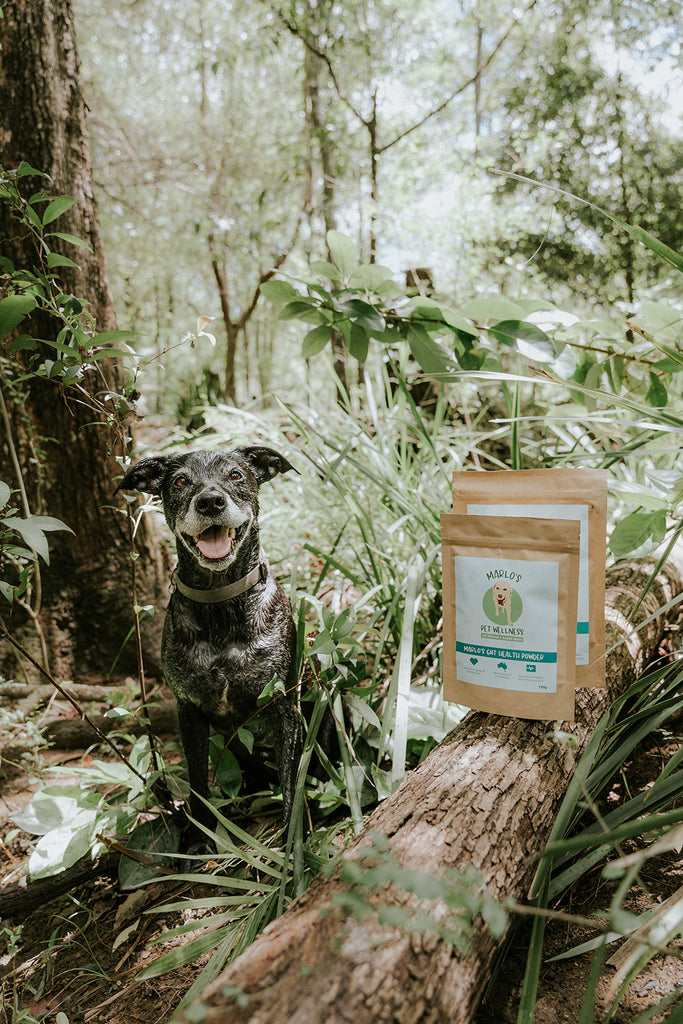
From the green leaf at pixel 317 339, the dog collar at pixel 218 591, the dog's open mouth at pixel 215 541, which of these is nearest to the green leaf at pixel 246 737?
the dog collar at pixel 218 591

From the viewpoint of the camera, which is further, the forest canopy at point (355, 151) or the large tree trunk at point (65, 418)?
the forest canopy at point (355, 151)

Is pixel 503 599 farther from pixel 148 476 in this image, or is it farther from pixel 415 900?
pixel 148 476

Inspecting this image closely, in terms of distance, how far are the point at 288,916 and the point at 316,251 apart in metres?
7.85

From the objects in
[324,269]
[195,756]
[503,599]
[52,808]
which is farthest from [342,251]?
[52,808]

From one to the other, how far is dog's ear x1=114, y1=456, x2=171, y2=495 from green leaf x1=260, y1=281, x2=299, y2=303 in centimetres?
59

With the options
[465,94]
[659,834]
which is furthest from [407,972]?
[465,94]

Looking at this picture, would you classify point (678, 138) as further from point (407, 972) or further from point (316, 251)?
point (407, 972)

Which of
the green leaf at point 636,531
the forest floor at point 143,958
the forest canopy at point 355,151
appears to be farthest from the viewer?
the forest canopy at point 355,151

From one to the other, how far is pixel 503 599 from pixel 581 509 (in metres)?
0.23

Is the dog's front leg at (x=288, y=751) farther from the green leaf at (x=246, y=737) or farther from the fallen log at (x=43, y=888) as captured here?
the fallen log at (x=43, y=888)

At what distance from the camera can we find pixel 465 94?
8781mm

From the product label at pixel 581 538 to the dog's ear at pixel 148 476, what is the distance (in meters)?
0.82

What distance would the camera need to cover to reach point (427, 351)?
170 centimetres

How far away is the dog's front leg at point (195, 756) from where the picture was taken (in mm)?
1477
